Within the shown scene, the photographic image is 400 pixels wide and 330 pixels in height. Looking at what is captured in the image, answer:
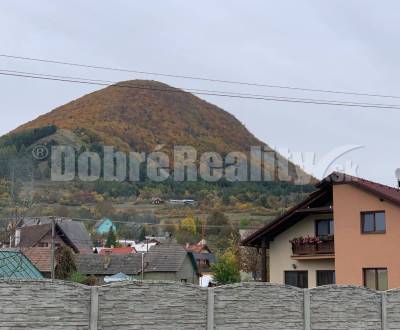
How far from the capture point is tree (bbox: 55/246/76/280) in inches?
1903

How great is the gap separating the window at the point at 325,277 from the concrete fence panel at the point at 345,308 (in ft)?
41.7

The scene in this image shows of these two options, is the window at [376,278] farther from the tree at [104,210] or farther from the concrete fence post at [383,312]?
the tree at [104,210]

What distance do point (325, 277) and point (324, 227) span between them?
229cm

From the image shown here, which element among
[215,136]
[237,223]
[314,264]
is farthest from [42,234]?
[215,136]

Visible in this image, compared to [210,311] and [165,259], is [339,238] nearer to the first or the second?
[210,311]

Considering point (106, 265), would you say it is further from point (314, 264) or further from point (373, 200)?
point (373, 200)

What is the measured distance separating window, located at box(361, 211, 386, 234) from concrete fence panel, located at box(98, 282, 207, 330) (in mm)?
14847

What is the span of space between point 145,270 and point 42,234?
16.7 meters

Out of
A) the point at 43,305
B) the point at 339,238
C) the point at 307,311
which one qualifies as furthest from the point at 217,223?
the point at 43,305

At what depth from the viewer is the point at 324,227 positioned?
31422 millimetres

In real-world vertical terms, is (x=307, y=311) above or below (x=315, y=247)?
below

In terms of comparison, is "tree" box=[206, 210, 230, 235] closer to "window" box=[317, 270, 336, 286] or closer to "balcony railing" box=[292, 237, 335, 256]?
"window" box=[317, 270, 336, 286]

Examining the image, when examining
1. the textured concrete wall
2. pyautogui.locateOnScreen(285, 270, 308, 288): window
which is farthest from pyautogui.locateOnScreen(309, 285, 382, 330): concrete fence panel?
pyautogui.locateOnScreen(285, 270, 308, 288): window

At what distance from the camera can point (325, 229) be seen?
31.3 metres
